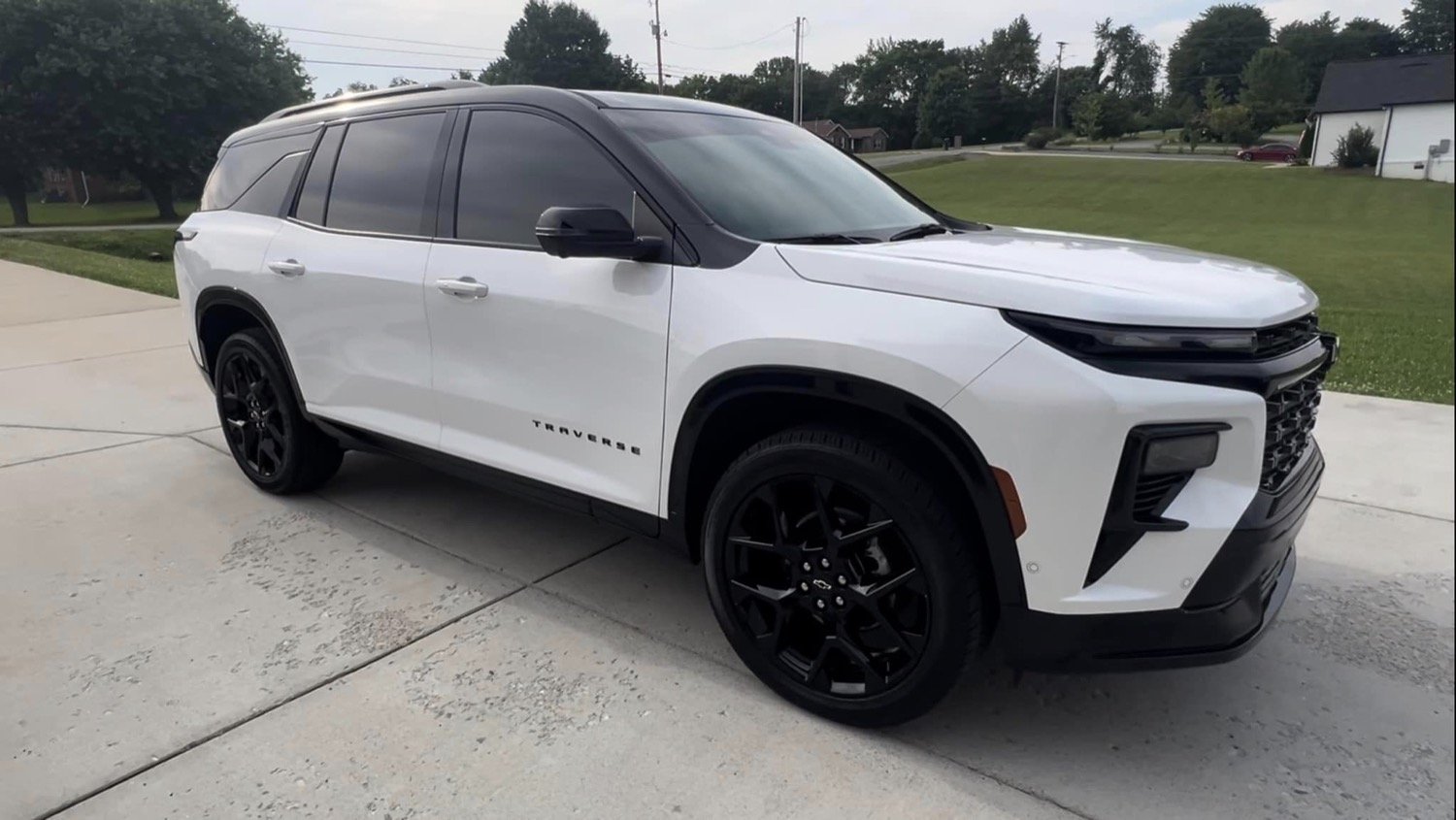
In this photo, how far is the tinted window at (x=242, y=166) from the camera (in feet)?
A: 14.6

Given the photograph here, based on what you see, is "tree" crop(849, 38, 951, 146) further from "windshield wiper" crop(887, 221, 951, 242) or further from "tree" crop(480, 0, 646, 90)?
"tree" crop(480, 0, 646, 90)

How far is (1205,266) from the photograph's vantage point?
2670mm

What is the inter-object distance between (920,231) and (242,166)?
11.3ft

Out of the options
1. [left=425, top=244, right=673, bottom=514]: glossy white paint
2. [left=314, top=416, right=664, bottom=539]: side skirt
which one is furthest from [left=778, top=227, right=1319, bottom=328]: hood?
[left=314, top=416, right=664, bottom=539]: side skirt

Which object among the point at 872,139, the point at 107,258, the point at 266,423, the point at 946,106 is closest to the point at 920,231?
the point at 266,423

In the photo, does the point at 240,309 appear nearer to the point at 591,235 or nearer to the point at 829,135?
the point at 591,235

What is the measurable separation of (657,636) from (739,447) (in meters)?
0.81

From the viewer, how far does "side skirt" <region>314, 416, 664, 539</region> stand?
3154 mm

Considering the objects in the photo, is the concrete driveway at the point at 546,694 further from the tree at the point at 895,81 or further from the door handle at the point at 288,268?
the tree at the point at 895,81

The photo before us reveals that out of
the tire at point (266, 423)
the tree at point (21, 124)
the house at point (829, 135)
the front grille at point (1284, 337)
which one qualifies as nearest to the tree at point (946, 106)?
the house at point (829, 135)

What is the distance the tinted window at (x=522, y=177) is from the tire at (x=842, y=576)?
1044 mm

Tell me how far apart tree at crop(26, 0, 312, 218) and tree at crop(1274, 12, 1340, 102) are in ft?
135

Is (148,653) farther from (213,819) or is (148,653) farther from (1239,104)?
(1239,104)

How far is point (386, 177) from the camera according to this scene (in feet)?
12.7
